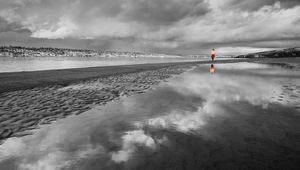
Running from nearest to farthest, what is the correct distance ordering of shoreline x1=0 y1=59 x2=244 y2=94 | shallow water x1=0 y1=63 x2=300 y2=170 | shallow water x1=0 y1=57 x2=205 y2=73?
shallow water x1=0 y1=63 x2=300 y2=170 → shoreline x1=0 y1=59 x2=244 y2=94 → shallow water x1=0 y1=57 x2=205 y2=73

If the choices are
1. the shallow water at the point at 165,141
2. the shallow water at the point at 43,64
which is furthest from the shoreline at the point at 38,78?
the shallow water at the point at 165,141

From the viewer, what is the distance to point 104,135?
579 centimetres

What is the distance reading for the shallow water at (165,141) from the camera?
13.9 ft

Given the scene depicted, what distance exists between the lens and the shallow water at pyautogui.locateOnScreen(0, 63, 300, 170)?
4223 mm

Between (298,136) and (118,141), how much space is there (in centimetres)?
497

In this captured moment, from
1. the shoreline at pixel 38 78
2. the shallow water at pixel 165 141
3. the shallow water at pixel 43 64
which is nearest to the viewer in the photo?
the shallow water at pixel 165 141

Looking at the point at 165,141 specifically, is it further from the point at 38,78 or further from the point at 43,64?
the point at 43,64

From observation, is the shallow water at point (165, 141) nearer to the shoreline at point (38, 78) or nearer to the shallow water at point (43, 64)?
the shoreline at point (38, 78)

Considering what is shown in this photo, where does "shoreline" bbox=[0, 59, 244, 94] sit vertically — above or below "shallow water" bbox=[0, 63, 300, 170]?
above

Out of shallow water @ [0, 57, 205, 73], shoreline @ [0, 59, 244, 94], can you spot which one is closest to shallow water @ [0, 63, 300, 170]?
shoreline @ [0, 59, 244, 94]

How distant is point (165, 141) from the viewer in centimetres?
533

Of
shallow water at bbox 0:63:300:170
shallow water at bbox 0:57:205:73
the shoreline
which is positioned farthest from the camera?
shallow water at bbox 0:57:205:73

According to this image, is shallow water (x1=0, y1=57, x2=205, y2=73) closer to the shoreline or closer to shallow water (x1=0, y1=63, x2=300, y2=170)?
the shoreline

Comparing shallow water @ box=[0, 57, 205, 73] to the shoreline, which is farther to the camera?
shallow water @ box=[0, 57, 205, 73]
